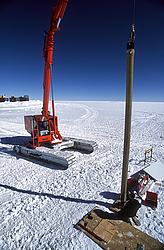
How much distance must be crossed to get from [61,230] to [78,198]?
1.05 m

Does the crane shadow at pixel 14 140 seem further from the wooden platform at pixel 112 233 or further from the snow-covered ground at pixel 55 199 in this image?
the wooden platform at pixel 112 233

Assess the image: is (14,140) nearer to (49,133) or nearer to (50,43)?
(49,133)

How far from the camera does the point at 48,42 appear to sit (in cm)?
654

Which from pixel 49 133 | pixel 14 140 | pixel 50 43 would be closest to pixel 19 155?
pixel 49 133

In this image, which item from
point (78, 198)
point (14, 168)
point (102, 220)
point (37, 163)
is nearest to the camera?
point (102, 220)

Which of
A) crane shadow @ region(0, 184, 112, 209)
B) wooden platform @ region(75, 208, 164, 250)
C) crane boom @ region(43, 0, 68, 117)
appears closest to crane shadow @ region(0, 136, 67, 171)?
crane shadow @ region(0, 184, 112, 209)

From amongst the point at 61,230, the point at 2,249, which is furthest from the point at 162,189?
the point at 2,249

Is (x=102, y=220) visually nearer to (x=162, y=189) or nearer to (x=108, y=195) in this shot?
(x=108, y=195)

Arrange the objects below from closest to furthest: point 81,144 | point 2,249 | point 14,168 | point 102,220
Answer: point 2,249 < point 102,220 < point 14,168 < point 81,144

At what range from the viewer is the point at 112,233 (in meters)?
3.10

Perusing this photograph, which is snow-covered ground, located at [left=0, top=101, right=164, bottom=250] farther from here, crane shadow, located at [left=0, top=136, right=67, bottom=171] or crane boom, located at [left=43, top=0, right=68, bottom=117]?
crane boom, located at [left=43, top=0, right=68, bottom=117]

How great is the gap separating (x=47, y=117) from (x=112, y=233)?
5.51 m

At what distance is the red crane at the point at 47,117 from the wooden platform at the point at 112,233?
4350mm

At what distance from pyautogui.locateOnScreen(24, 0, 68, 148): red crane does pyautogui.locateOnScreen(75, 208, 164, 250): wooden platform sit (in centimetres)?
435
